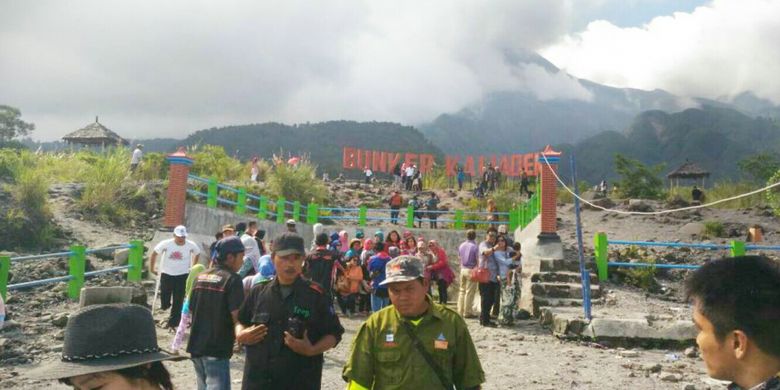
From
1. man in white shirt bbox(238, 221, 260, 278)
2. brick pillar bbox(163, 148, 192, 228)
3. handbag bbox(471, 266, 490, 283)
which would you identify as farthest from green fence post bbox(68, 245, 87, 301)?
handbag bbox(471, 266, 490, 283)

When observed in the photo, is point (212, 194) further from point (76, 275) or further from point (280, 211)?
point (76, 275)

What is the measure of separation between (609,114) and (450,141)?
44.5m

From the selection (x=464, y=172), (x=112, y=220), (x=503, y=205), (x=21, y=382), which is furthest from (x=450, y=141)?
(x=21, y=382)

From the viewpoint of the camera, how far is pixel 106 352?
5.37ft

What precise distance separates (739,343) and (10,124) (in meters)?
61.2

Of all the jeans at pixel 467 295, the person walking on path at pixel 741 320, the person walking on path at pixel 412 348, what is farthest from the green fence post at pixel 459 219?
the person walking on path at pixel 741 320

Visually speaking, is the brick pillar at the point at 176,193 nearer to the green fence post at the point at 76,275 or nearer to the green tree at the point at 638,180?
the green fence post at the point at 76,275

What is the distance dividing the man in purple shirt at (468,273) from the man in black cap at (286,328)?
6.62m

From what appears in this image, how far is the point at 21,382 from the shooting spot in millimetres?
5918

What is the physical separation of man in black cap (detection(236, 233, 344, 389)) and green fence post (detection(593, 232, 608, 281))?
9381mm

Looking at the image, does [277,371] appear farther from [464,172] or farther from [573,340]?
[464,172]

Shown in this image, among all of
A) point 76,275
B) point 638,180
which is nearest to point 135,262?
point 76,275

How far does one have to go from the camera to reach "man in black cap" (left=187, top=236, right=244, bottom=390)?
3977 mm

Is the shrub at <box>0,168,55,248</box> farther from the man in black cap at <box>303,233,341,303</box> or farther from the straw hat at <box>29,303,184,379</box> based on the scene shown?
the straw hat at <box>29,303,184,379</box>
